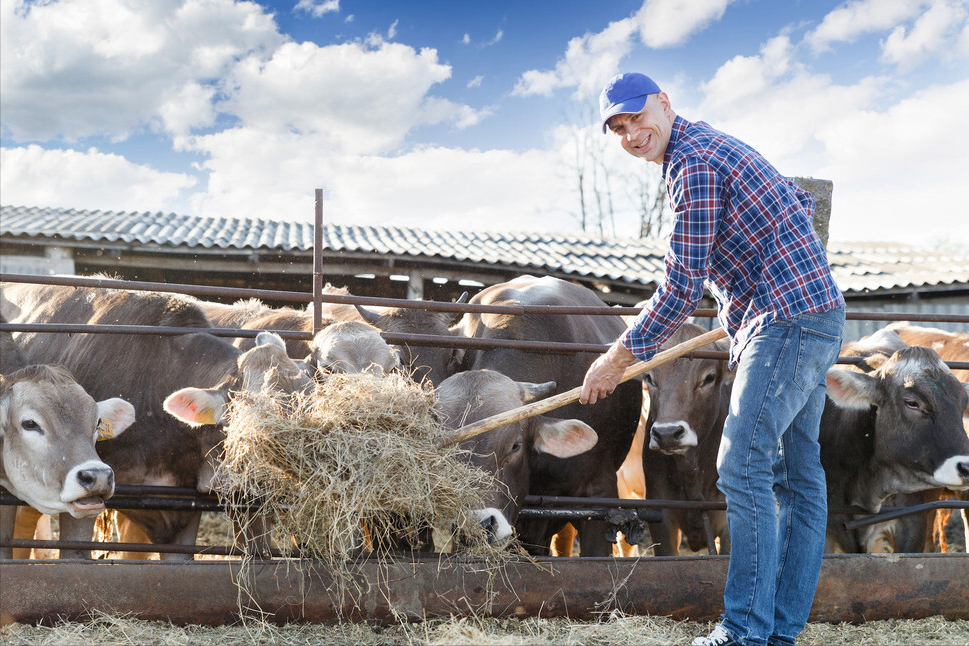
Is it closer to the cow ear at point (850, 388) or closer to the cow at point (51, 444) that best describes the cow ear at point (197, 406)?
the cow at point (51, 444)

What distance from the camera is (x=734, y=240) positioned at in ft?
9.57

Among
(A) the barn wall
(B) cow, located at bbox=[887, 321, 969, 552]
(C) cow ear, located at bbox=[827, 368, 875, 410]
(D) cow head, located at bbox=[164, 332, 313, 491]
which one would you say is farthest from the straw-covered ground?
(A) the barn wall

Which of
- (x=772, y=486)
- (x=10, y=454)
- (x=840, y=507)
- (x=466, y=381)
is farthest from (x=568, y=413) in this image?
(x=10, y=454)

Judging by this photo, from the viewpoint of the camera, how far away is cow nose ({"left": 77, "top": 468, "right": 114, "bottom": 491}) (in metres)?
3.47

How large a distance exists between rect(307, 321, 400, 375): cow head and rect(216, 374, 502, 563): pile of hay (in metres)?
0.88

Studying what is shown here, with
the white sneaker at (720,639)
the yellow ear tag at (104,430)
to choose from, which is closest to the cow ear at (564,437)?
the white sneaker at (720,639)

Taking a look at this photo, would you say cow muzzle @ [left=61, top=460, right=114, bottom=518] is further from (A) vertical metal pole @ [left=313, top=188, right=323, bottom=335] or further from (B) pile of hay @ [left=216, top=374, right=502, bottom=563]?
(A) vertical metal pole @ [left=313, top=188, right=323, bottom=335]

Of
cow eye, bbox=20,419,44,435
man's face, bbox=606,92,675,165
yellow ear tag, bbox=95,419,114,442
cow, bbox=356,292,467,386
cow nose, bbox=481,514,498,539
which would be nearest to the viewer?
man's face, bbox=606,92,675,165

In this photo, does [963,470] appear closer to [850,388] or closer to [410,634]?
[850,388]

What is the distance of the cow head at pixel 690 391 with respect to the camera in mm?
4633

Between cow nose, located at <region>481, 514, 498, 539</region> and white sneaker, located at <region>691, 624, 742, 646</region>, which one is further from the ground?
cow nose, located at <region>481, 514, 498, 539</region>

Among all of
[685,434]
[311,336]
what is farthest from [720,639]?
[311,336]

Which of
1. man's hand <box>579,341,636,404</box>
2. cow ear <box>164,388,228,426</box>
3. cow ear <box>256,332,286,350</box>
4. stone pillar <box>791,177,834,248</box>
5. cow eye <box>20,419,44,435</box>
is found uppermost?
stone pillar <box>791,177,834,248</box>

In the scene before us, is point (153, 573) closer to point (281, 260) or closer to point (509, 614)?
point (509, 614)
